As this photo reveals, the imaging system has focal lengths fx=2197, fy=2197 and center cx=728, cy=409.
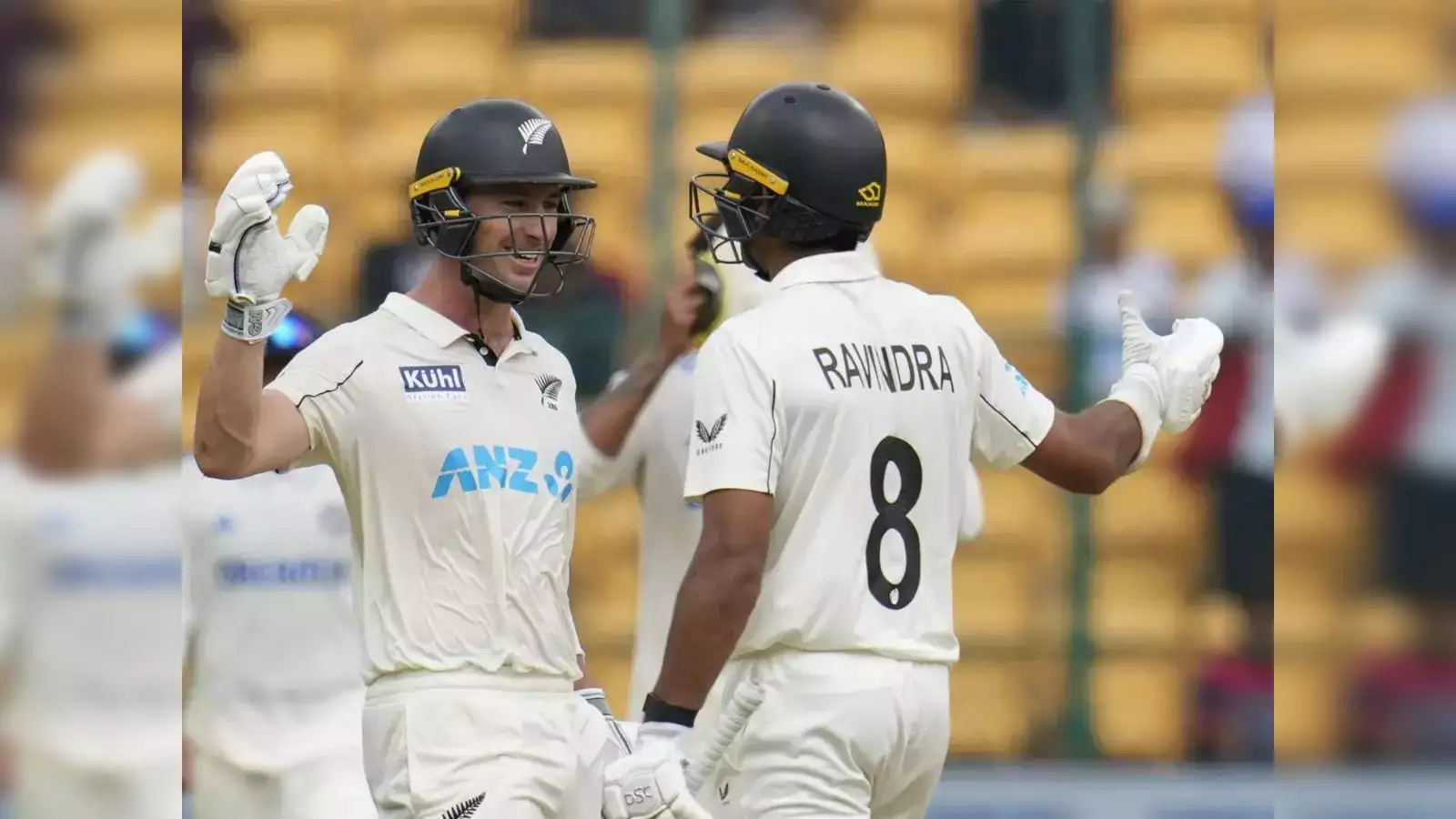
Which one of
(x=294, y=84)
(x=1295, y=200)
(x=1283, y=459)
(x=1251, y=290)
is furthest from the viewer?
(x=294, y=84)

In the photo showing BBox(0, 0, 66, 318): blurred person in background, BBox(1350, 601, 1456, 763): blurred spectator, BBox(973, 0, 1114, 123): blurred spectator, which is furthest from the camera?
BBox(973, 0, 1114, 123): blurred spectator

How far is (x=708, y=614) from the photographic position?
4.08 metres

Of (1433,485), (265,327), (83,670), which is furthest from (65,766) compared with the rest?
(1433,485)

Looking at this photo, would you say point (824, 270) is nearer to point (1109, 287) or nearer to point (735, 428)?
point (735, 428)

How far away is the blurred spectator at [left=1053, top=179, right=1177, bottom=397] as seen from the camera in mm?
7980

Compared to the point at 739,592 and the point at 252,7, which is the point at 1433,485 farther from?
the point at 252,7

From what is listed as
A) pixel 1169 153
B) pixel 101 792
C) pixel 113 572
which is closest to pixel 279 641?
pixel 101 792

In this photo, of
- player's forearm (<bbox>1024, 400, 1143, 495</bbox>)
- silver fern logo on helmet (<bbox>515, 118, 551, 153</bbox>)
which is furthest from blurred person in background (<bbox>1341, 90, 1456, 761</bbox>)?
silver fern logo on helmet (<bbox>515, 118, 551, 153</bbox>)

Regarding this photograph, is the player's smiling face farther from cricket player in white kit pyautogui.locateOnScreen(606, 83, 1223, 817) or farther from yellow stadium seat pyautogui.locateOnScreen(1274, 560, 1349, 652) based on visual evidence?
yellow stadium seat pyautogui.locateOnScreen(1274, 560, 1349, 652)

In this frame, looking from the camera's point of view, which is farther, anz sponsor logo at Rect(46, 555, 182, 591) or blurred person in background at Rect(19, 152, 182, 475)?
anz sponsor logo at Rect(46, 555, 182, 591)

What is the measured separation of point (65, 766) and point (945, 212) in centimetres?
579

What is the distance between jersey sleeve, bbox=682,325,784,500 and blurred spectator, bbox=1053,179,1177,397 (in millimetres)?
3783

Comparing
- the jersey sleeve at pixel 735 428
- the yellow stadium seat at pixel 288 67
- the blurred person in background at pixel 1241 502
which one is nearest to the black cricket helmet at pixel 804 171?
the jersey sleeve at pixel 735 428

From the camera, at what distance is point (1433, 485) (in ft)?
18.2
